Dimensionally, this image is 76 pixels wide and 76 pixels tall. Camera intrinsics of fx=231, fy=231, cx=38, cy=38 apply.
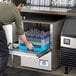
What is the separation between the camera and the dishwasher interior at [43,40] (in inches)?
107

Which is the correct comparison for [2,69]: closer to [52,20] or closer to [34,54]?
[34,54]

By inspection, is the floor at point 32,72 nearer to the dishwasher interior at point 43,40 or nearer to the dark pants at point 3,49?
the dishwasher interior at point 43,40

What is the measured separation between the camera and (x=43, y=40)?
272 centimetres

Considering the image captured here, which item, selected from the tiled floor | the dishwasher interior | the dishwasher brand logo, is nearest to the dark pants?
the dishwasher interior

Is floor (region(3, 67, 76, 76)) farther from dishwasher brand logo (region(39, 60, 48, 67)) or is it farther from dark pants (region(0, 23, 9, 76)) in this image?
dark pants (region(0, 23, 9, 76))

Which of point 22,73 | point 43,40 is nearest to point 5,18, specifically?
point 43,40

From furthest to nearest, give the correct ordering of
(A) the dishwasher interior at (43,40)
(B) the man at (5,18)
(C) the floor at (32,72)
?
1. (C) the floor at (32,72)
2. (A) the dishwasher interior at (43,40)
3. (B) the man at (5,18)

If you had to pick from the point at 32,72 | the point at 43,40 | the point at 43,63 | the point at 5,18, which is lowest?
the point at 32,72

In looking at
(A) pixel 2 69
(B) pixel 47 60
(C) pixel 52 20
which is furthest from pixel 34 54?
(C) pixel 52 20

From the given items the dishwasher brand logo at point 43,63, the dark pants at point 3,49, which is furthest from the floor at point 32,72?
the dark pants at point 3,49

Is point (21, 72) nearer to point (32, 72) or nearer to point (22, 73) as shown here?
point (22, 73)

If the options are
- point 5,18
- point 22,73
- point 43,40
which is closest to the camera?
point 5,18

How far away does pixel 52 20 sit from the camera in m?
2.93

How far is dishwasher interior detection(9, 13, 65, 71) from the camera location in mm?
2730
